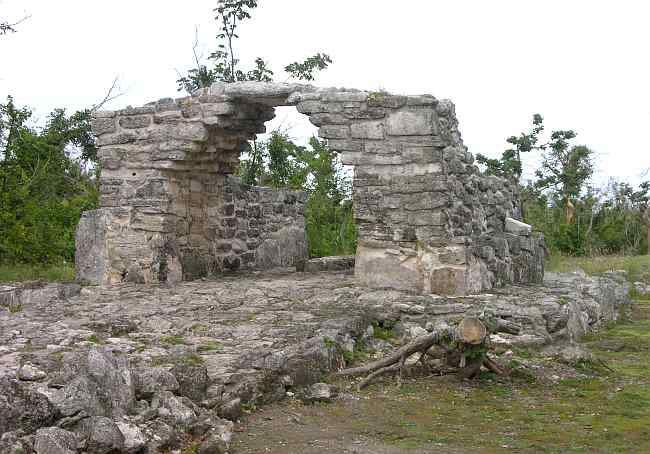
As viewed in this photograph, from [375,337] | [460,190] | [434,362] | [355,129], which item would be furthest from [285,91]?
[434,362]

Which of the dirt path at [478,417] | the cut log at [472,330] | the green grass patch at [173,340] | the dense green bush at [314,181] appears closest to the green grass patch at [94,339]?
the green grass patch at [173,340]

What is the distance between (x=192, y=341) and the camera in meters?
5.00

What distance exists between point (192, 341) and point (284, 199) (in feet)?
18.3

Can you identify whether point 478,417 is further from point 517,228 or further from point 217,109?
point 217,109

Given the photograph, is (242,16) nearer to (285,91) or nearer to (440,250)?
(285,91)

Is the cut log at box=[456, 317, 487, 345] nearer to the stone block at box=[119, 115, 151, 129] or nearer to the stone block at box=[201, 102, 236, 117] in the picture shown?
the stone block at box=[201, 102, 236, 117]

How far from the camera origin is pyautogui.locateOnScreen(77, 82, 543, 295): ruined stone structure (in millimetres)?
7027

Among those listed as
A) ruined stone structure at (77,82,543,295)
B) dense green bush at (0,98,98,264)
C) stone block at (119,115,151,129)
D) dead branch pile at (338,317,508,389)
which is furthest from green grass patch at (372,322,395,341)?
dense green bush at (0,98,98,264)

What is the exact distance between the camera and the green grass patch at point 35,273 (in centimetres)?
893

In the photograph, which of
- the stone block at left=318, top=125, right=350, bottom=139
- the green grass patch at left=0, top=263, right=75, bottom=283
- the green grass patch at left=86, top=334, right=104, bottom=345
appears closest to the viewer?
the green grass patch at left=86, top=334, right=104, bottom=345

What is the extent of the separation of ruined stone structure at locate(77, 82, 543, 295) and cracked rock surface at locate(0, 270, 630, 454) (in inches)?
16.2

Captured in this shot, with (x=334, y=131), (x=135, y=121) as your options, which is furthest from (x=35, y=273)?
(x=334, y=131)

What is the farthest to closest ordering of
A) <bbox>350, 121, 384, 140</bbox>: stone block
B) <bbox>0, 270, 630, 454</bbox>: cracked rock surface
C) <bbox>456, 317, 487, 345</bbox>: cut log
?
1. <bbox>350, 121, 384, 140</bbox>: stone block
2. <bbox>456, 317, 487, 345</bbox>: cut log
3. <bbox>0, 270, 630, 454</bbox>: cracked rock surface

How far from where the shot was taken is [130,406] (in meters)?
3.47
